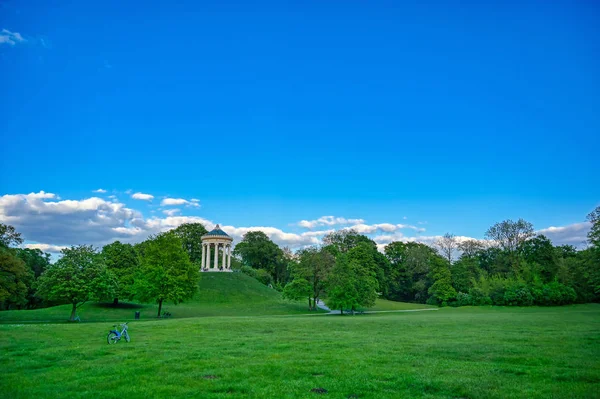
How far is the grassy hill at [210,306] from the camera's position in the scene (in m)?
48.3

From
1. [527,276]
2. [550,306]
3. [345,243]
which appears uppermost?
[345,243]

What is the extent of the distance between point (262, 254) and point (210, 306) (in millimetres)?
63881

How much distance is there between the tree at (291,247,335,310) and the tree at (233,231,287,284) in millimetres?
59272

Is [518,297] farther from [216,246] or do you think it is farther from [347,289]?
[216,246]

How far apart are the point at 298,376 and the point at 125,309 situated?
53.2 m

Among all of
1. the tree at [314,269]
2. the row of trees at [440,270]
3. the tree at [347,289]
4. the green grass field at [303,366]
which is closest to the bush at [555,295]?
the row of trees at [440,270]

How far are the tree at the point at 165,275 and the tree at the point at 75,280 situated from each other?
482cm

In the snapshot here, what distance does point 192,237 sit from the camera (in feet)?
388

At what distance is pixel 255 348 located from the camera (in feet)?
55.9

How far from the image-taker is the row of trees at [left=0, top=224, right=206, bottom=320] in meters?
41.7

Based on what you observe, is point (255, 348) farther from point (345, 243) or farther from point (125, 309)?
point (345, 243)

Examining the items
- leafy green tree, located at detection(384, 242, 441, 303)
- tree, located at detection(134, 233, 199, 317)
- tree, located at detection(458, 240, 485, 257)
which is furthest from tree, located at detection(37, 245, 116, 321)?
tree, located at detection(458, 240, 485, 257)

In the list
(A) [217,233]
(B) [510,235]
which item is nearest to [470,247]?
(B) [510,235]

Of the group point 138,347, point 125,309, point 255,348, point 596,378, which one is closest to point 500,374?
point 596,378
